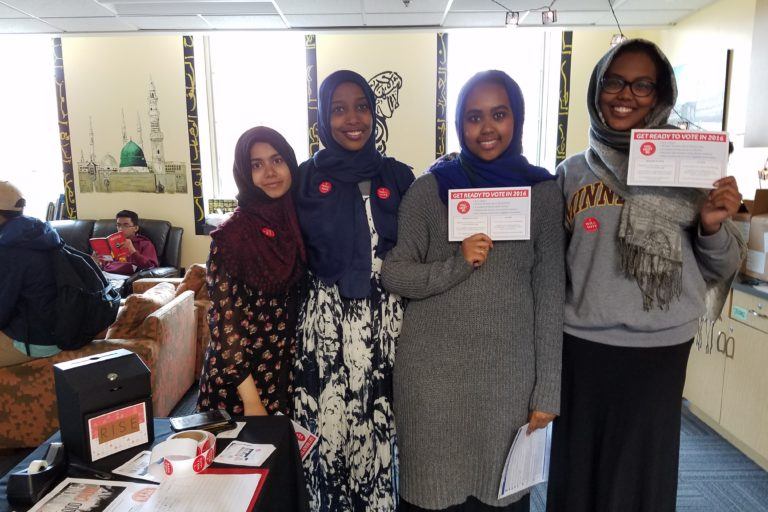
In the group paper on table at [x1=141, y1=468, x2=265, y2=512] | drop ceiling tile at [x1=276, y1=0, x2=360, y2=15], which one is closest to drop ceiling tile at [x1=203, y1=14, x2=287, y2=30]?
drop ceiling tile at [x1=276, y1=0, x2=360, y2=15]

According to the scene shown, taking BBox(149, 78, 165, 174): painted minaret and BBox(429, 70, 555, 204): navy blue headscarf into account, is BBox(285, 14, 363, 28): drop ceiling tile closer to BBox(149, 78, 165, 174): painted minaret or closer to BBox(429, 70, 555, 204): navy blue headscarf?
BBox(149, 78, 165, 174): painted minaret

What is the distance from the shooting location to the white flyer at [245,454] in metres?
1.05

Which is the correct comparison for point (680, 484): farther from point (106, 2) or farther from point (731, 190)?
point (106, 2)

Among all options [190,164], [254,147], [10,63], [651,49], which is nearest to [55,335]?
[254,147]

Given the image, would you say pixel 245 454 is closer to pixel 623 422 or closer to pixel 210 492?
pixel 210 492

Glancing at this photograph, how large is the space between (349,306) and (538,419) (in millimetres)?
596

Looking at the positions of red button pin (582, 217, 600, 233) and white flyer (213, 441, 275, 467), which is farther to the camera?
red button pin (582, 217, 600, 233)

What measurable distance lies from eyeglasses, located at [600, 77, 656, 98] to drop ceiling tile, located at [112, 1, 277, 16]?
3846 mm

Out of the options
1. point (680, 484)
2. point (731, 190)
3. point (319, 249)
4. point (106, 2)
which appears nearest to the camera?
point (731, 190)

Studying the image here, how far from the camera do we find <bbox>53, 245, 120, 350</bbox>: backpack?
233 centimetres

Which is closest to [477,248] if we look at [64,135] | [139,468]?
[139,468]

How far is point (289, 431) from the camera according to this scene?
1198 mm

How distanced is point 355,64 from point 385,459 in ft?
15.5

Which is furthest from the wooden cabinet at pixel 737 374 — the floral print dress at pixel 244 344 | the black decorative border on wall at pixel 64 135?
the black decorative border on wall at pixel 64 135
